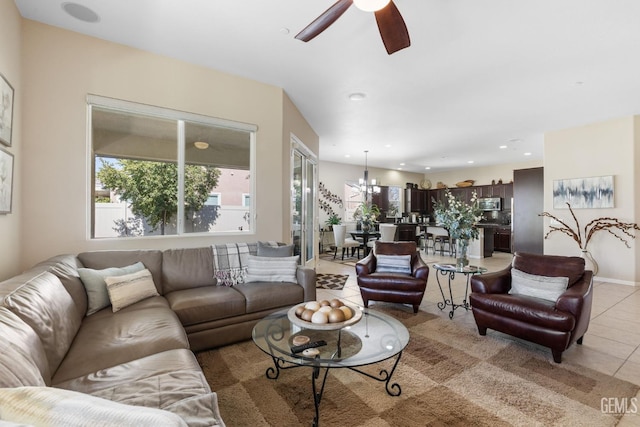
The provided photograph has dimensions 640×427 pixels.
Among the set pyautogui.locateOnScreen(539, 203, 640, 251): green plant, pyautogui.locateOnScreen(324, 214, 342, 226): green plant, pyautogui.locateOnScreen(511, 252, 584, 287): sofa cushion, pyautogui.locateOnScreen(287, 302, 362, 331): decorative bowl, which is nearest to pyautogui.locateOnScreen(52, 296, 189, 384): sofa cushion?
pyautogui.locateOnScreen(287, 302, 362, 331): decorative bowl

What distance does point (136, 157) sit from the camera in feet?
10.8

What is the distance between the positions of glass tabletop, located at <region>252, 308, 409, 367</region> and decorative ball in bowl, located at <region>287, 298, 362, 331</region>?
0.12m

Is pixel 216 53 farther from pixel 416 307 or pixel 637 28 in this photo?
pixel 637 28

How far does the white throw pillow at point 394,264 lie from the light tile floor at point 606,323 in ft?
1.81

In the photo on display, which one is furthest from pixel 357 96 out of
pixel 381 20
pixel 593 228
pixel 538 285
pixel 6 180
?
pixel 593 228

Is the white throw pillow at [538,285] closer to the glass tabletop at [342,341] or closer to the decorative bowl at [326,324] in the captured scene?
the glass tabletop at [342,341]

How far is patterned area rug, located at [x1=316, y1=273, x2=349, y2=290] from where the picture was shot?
4820mm

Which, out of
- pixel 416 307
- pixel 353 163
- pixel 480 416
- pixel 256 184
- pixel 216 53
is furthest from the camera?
pixel 353 163

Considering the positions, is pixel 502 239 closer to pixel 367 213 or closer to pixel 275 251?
pixel 367 213

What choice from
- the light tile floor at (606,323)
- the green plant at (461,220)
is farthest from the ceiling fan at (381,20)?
the light tile floor at (606,323)

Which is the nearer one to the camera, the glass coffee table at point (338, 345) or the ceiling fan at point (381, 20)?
the glass coffee table at point (338, 345)

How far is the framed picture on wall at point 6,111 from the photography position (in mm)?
2189

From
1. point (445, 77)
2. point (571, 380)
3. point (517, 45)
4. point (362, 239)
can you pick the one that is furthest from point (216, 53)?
point (362, 239)

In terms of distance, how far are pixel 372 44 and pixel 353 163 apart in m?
6.51
